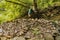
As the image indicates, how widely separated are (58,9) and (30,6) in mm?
983

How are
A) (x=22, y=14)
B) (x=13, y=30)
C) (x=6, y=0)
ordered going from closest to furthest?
(x=13, y=30), (x=6, y=0), (x=22, y=14)

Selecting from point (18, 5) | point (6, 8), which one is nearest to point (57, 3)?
point (18, 5)

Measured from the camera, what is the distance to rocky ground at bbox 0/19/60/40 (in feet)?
15.3

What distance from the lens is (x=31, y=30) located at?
16.0 feet

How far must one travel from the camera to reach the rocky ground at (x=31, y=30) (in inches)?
184

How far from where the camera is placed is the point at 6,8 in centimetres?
629

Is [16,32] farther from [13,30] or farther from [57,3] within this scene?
[57,3]

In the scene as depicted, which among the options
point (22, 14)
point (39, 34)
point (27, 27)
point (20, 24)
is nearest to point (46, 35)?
point (39, 34)

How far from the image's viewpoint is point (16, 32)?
15.8 feet

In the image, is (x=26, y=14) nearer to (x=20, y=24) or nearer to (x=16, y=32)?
(x=20, y=24)

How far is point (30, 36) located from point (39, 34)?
243 millimetres

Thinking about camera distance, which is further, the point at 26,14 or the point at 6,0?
the point at 26,14

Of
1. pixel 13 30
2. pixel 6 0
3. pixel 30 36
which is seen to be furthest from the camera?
pixel 6 0

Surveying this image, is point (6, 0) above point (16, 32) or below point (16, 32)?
above
